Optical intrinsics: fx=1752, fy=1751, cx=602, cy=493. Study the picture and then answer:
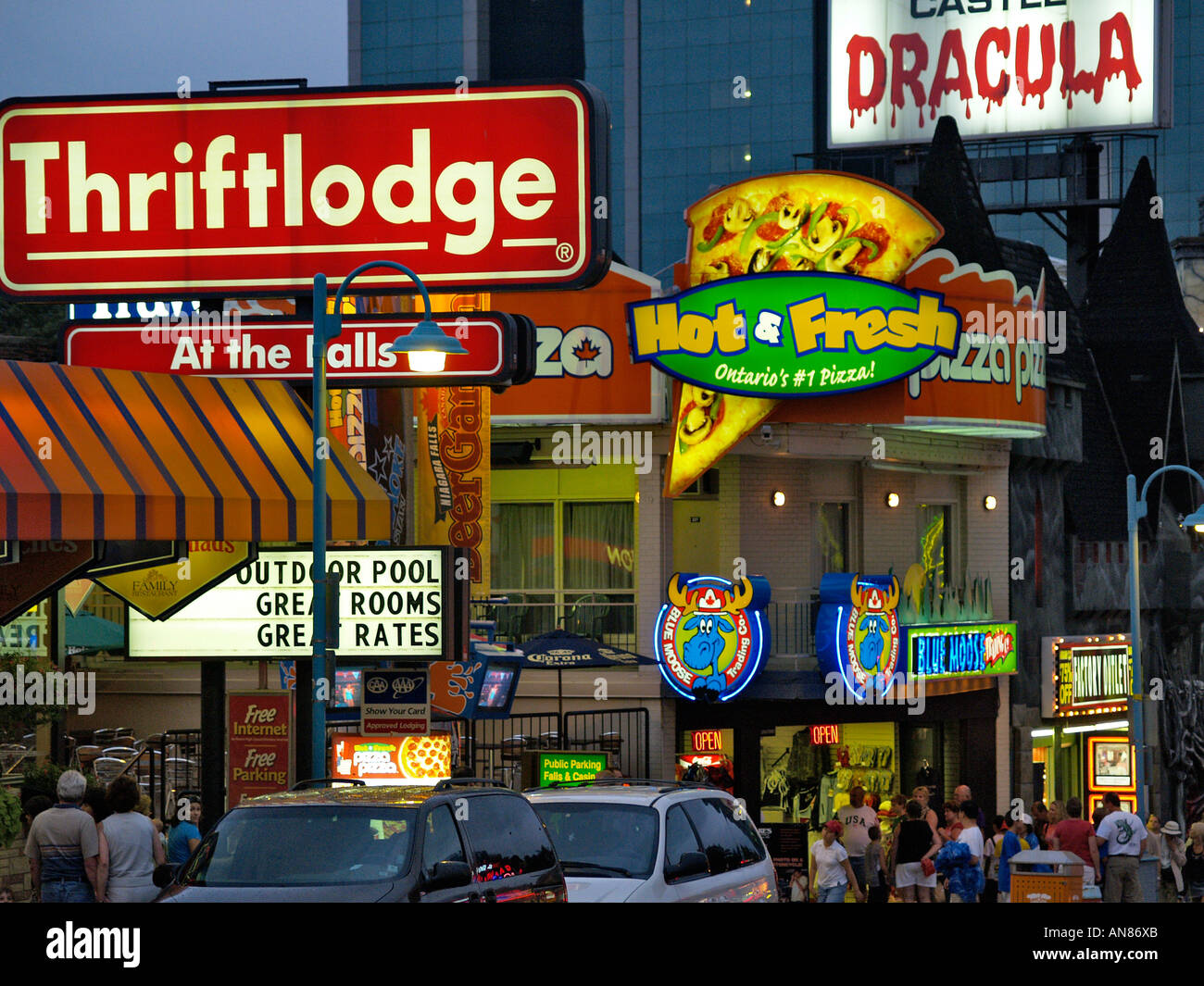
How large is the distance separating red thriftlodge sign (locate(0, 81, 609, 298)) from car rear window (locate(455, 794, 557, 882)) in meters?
8.32

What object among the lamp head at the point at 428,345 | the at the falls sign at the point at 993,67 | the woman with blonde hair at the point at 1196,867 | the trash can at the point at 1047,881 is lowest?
the woman with blonde hair at the point at 1196,867

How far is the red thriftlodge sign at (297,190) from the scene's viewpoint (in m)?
19.4

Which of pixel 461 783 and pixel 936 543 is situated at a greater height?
pixel 936 543

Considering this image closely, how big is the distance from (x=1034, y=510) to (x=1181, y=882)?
11984mm

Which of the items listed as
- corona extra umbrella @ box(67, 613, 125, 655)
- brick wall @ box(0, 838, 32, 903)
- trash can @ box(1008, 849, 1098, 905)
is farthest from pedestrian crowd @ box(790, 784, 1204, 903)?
corona extra umbrella @ box(67, 613, 125, 655)

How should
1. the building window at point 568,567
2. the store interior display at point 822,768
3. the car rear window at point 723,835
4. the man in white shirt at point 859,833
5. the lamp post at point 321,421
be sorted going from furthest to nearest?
the store interior display at point 822,768
the building window at point 568,567
the man in white shirt at point 859,833
the lamp post at point 321,421
the car rear window at point 723,835

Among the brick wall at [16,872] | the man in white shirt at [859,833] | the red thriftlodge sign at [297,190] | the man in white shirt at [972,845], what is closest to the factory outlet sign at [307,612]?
the brick wall at [16,872]

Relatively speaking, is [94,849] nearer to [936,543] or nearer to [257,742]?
[257,742]

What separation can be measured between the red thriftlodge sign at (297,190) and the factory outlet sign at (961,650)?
1404 centimetres

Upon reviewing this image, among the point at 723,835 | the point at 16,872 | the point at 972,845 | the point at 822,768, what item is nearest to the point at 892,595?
the point at 822,768

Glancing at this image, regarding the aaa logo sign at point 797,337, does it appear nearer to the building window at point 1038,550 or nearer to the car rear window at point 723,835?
the building window at point 1038,550

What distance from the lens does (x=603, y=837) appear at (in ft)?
44.1

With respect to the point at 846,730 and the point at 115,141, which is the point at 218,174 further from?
the point at 846,730

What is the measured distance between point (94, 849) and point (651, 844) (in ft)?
13.6
